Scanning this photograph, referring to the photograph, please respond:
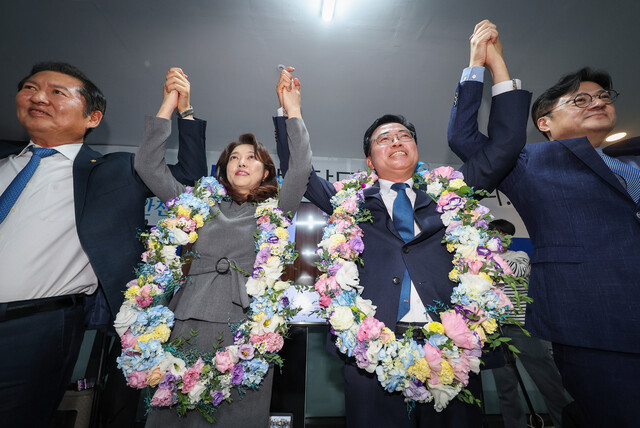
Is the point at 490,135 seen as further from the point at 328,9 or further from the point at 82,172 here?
the point at 82,172

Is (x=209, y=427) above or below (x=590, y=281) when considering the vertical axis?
below

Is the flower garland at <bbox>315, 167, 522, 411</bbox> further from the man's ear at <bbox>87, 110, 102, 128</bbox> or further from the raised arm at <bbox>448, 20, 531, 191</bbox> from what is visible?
the man's ear at <bbox>87, 110, 102, 128</bbox>

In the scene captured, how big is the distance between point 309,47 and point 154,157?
2.52 meters

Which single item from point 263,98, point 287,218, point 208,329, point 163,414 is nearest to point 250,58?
point 263,98

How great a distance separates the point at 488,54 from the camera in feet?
6.14

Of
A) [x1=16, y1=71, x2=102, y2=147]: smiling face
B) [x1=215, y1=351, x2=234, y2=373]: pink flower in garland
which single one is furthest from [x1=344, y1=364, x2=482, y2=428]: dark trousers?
[x1=16, y1=71, x2=102, y2=147]: smiling face

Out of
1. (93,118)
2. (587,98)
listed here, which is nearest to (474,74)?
(587,98)

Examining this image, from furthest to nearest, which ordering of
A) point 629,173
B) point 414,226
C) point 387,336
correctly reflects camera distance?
point 414,226
point 629,173
point 387,336

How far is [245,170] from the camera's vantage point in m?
2.17

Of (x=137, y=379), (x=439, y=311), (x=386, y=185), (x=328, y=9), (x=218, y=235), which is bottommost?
(x=137, y=379)

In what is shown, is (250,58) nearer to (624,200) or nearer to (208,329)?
(208,329)

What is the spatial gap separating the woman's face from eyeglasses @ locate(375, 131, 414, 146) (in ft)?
3.03

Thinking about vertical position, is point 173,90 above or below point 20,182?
above

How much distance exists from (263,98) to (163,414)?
409 cm
